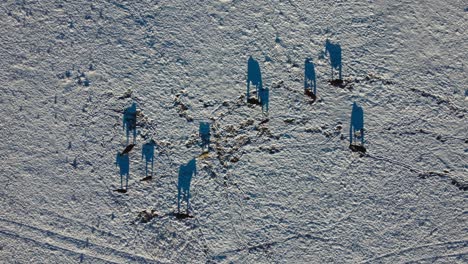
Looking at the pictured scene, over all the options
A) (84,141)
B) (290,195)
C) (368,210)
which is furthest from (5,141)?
(368,210)

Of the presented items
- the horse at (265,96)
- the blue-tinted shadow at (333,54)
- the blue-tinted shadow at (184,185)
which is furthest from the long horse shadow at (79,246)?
the blue-tinted shadow at (333,54)

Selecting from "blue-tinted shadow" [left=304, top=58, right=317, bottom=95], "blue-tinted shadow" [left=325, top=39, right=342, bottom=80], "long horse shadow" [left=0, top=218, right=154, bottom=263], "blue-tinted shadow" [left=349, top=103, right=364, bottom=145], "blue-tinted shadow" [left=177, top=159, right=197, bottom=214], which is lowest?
"long horse shadow" [left=0, top=218, right=154, bottom=263]

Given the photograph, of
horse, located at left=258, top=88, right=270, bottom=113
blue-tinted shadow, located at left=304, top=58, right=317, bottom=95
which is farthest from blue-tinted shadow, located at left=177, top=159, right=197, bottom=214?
blue-tinted shadow, located at left=304, top=58, right=317, bottom=95

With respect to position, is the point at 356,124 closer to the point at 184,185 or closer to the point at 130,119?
the point at 184,185

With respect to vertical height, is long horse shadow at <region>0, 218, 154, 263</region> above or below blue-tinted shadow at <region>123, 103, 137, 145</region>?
below

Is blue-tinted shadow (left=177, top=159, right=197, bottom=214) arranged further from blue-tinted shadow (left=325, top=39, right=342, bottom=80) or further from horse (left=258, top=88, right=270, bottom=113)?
blue-tinted shadow (left=325, top=39, right=342, bottom=80)

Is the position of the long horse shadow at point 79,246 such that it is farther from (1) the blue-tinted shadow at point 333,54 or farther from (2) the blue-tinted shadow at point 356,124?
(1) the blue-tinted shadow at point 333,54

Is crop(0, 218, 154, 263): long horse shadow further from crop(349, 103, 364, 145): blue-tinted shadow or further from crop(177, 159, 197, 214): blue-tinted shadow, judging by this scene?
crop(349, 103, 364, 145): blue-tinted shadow

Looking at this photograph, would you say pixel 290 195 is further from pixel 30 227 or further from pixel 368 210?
pixel 30 227
